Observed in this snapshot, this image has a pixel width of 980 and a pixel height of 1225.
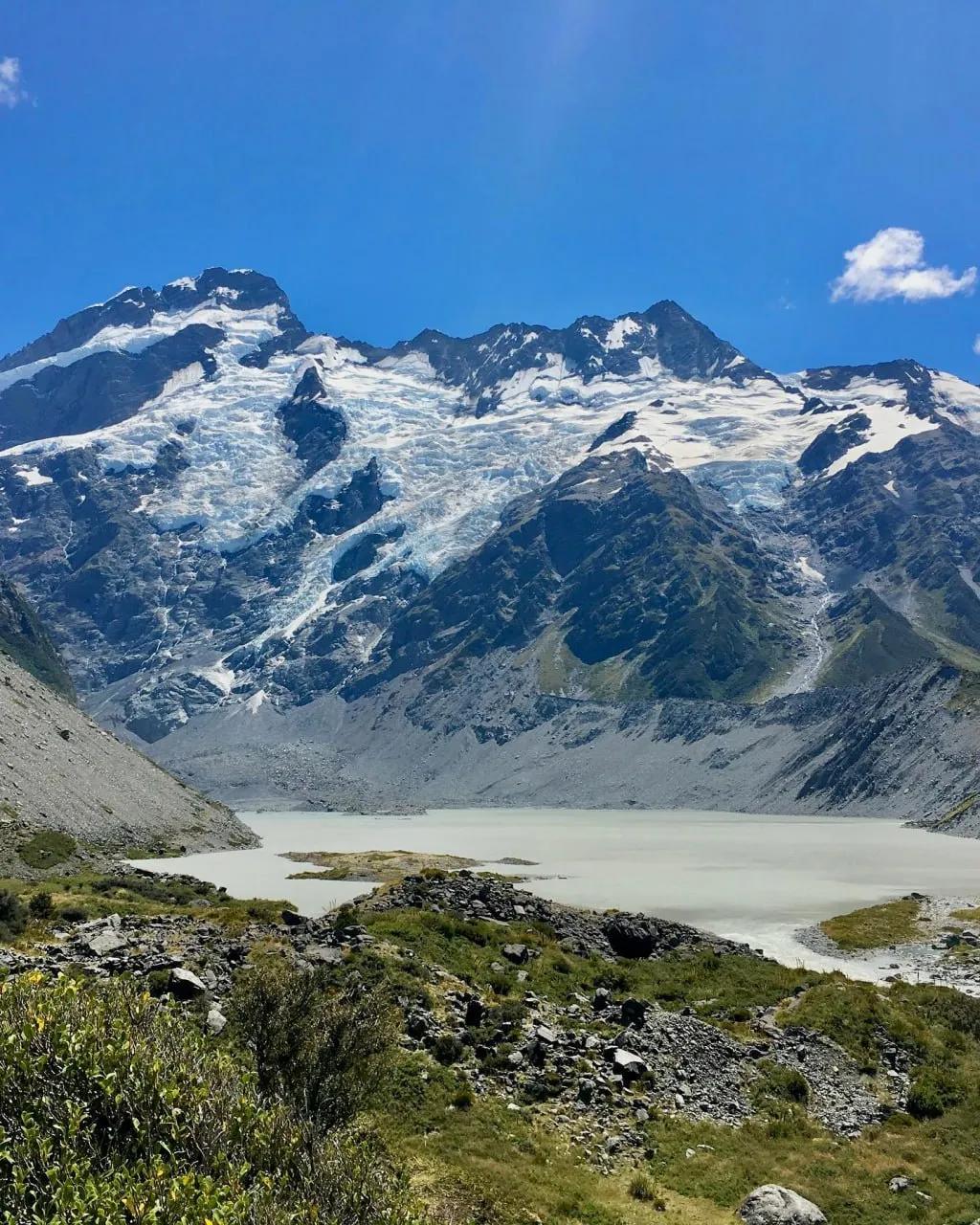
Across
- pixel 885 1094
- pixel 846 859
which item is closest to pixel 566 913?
pixel 885 1094

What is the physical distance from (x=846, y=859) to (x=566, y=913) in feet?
314

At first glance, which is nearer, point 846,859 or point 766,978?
point 766,978

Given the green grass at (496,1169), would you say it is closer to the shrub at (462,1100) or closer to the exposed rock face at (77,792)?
the shrub at (462,1100)

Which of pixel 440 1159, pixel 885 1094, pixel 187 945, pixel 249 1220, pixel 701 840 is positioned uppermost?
pixel 249 1220

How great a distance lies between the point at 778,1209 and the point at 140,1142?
711 inches

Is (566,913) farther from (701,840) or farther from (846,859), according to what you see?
(701,840)

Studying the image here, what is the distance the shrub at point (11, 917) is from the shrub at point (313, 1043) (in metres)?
20.8

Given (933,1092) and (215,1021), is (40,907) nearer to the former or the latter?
(215,1021)

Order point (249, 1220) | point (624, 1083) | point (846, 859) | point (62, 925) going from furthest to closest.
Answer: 1. point (846, 859)
2. point (62, 925)
3. point (624, 1083)
4. point (249, 1220)

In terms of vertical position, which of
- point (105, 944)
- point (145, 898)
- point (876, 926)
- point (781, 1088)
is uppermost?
point (105, 944)

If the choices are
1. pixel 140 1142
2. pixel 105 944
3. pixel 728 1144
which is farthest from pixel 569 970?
pixel 140 1142

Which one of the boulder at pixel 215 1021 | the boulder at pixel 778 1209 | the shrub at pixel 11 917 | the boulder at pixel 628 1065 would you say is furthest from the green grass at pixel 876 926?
the shrub at pixel 11 917

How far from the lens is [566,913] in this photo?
57.7m

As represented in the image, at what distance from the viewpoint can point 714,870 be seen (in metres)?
127
